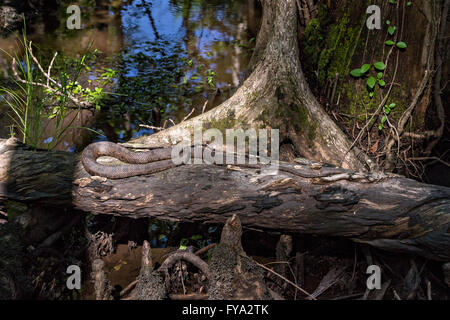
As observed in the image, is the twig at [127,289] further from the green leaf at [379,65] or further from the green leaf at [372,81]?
the green leaf at [379,65]

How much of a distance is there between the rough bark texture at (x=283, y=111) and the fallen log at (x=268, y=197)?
99cm

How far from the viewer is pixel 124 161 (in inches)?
149

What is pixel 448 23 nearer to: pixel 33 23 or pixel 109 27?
pixel 109 27

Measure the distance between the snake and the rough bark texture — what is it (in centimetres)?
38

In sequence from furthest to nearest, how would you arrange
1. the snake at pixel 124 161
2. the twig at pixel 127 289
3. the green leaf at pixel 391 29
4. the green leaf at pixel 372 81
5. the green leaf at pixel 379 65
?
1. the green leaf at pixel 372 81
2. the green leaf at pixel 379 65
3. the green leaf at pixel 391 29
4. the snake at pixel 124 161
5. the twig at pixel 127 289

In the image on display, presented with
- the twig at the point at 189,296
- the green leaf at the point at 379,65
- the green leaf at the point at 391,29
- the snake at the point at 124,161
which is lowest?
the twig at the point at 189,296

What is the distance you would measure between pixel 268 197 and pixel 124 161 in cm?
159

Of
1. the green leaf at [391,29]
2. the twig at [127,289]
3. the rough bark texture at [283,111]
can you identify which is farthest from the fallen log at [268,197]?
the green leaf at [391,29]

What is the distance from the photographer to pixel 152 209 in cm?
317

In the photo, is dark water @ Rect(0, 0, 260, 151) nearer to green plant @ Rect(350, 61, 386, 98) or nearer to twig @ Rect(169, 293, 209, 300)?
green plant @ Rect(350, 61, 386, 98)

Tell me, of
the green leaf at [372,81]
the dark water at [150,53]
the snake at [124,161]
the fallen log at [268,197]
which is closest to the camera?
the fallen log at [268,197]

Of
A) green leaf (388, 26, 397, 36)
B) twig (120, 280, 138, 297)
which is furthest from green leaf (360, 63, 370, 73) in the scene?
twig (120, 280, 138, 297)

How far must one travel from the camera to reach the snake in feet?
10.7

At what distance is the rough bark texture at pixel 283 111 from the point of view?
4219 millimetres
